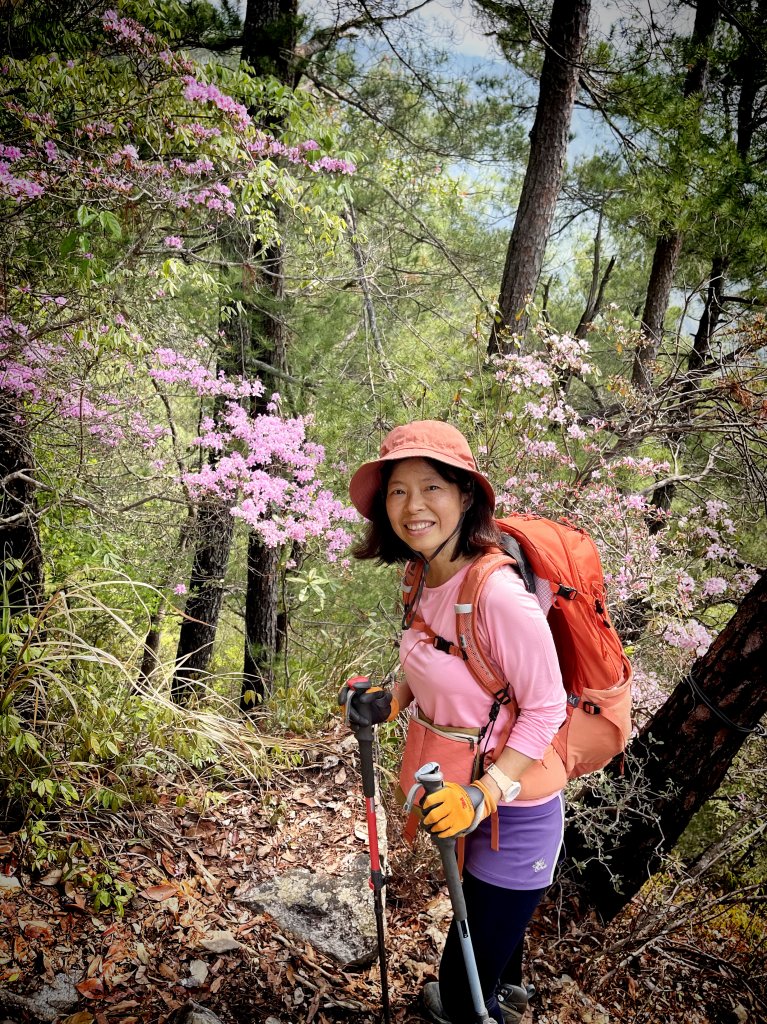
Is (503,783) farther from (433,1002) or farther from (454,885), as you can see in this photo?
(433,1002)

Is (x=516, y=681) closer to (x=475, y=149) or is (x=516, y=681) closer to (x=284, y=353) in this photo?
(x=284, y=353)

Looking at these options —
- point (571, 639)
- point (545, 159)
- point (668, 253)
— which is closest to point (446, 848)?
point (571, 639)

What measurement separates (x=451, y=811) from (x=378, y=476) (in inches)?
36.3

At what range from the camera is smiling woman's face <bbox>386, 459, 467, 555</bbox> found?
1.78m

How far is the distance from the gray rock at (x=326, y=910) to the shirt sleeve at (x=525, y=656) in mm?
1484

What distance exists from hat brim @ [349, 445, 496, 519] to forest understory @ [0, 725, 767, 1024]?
165 centimetres

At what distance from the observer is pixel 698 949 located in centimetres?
302

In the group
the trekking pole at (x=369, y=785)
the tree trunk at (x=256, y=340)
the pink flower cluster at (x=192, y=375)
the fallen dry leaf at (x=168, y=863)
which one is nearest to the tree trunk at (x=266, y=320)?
the tree trunk at (x=256, y=340)

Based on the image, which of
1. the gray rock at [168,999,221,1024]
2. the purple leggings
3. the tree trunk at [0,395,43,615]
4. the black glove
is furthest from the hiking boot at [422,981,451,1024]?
the tree trunk at [0,395,43,615]

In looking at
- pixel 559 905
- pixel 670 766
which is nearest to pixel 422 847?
pixel 559 905

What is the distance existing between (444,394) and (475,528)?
3475mm

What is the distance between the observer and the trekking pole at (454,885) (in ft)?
4.98

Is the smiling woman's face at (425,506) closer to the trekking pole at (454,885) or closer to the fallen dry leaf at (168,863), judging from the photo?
the trekking pole at (454,885)

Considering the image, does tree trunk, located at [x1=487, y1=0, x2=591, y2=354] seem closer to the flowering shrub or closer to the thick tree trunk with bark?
the flowering shrub
